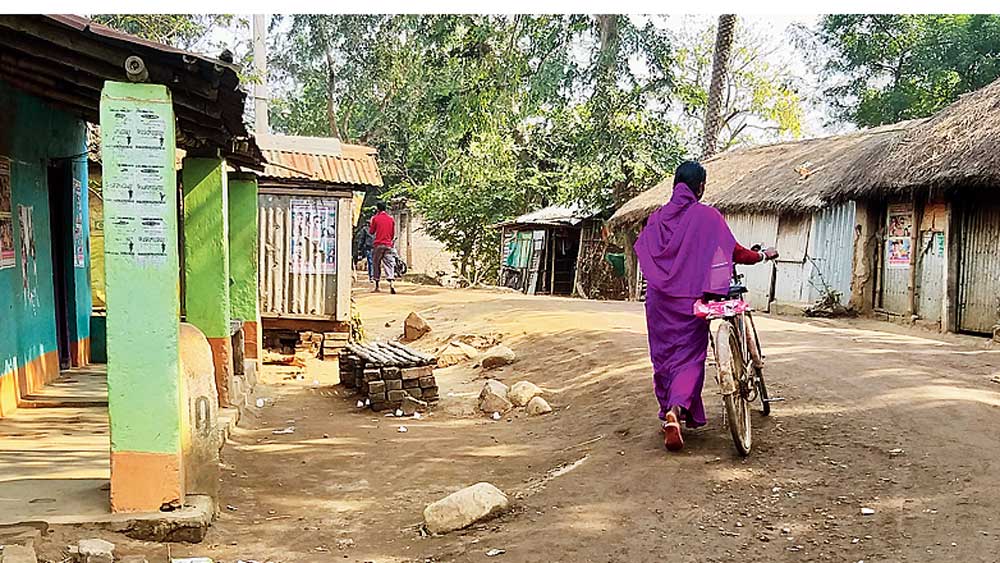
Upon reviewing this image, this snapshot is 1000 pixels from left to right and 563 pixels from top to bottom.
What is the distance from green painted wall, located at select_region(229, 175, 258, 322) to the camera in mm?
9234

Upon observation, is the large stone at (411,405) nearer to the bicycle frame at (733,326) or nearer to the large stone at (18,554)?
the bicycle frame at (733,326)

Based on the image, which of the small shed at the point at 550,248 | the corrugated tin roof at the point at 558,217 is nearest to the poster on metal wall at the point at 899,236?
the corrugated tin roof at the point at 558,217

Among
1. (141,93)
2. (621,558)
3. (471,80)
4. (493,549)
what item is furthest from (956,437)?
(471,80)

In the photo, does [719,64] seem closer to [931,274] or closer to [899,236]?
[899,236]

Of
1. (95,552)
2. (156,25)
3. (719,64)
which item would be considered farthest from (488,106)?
(95,552)

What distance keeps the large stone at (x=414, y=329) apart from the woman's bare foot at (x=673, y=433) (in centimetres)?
895

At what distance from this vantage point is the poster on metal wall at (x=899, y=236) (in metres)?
13.8

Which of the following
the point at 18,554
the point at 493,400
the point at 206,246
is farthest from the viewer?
the point at 493,400

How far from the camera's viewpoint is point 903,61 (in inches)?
1049

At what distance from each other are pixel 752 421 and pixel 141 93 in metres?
4.34

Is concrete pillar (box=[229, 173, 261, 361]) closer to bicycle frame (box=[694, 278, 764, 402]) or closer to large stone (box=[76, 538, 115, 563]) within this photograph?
large stone (box=[76, 538, 115, 563])

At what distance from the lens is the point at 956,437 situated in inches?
207

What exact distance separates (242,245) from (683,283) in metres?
5.46

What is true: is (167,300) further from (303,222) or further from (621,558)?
(303,222)
